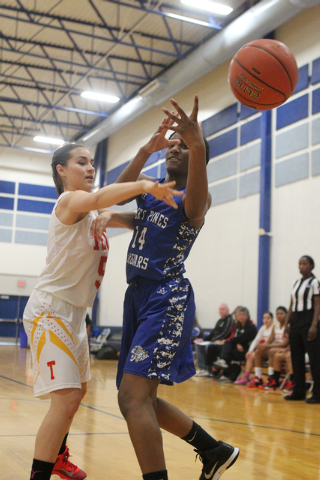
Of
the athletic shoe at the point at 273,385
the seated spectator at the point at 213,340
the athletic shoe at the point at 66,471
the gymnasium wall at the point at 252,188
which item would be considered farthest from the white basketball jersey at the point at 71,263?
the gymnasium wall at the point at 252,188

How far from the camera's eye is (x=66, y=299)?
273 centimetres

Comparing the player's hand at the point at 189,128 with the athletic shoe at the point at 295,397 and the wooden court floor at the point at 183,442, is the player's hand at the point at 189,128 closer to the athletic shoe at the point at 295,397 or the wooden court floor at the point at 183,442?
the wooden court floor at the point at 183,442

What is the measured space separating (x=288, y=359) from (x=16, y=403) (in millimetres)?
4510

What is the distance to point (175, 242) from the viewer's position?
2.64m

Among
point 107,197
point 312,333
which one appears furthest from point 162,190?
point 312,333

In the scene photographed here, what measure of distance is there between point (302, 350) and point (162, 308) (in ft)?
17.7

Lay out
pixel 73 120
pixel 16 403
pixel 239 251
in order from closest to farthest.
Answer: pixel 16 403 → pixel 239 251 → pixel 73 120

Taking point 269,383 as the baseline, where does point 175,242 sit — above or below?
above

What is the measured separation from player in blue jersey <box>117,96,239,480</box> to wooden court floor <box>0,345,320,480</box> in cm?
50

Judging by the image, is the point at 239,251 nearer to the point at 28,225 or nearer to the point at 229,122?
the point at 229,122

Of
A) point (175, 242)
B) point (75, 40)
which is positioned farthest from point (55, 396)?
point (75, 40)

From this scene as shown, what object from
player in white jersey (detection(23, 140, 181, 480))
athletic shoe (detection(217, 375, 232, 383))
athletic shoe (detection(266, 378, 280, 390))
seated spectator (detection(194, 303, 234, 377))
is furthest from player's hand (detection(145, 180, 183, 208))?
seated spectator (detection(194, 303, 234, 377))

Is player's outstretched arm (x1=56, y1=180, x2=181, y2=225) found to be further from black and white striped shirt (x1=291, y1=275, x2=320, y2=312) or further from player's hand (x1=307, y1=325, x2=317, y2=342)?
black and white striped shirt (x1=291, y1=275, x2=320, y2=312)

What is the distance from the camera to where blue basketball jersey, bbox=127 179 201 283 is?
8.58 ft
